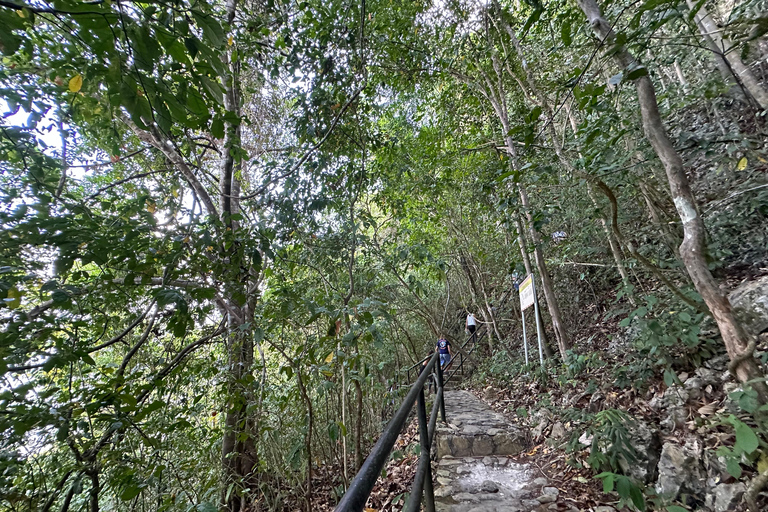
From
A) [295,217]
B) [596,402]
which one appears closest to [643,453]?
[596,402]

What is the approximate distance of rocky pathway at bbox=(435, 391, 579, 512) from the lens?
242 centimetres

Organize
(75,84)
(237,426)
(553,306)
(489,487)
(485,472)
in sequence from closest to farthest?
(75,84)
(489,487)
(485,472)
(237,426)
(553,306)

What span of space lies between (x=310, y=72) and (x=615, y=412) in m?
4.00

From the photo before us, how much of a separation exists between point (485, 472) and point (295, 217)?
292 centimetres

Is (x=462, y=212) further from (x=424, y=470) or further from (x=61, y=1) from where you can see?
(x=61, y=1)

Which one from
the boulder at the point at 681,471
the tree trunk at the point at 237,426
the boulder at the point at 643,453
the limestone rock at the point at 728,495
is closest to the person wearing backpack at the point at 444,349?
the tree trunk at the point at 237,426

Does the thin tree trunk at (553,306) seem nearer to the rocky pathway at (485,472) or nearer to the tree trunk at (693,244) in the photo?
the rocky pathway at (485,472)

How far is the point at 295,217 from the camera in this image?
345 cm

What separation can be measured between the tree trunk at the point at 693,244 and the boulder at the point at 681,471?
545mm

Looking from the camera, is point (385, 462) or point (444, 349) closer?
point (385, 462)

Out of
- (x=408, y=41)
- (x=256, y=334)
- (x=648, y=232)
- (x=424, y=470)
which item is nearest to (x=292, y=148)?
(x=256, y=334)

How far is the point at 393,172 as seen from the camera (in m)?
5.53

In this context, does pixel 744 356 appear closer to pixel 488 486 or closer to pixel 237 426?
pixel 488 486

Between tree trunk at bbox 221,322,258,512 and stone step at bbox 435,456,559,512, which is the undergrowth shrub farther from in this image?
tree trunk at bbox 221,322,258,512
